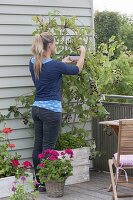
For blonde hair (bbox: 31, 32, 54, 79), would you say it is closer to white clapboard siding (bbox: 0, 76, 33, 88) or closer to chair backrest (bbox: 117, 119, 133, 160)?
white clapboard siding (bbox: 0, 76, 33, 88)

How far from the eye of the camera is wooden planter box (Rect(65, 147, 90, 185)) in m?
6.68

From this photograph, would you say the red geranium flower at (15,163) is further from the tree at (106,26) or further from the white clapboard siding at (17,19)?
the tree at (106,26)

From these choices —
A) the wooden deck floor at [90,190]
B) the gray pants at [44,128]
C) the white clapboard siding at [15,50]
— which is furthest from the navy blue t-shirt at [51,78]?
the wooden deck floor at [90,190]

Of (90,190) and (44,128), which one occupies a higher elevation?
(44,128)

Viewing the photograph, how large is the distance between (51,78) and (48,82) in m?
0.06

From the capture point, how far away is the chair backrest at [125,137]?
5.38m

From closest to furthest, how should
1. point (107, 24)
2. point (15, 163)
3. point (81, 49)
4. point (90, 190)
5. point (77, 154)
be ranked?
point (15, 163), point (81, 49), point (90, 190), point (77, 154), point (107, 24)

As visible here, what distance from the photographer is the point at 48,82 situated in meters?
6.08

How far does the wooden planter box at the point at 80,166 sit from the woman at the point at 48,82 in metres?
0.59

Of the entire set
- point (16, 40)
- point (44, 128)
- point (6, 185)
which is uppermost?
point (16, 40)

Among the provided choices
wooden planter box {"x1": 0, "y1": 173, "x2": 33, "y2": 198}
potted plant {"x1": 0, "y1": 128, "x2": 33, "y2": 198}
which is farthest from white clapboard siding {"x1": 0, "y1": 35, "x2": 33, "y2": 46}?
wooden planter box {"x1": 0, "y1": 173, "x2": 33, "y2": 198}

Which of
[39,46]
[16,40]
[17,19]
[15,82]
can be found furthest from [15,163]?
[17,19]

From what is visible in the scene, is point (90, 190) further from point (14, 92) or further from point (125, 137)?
point (14, 92)

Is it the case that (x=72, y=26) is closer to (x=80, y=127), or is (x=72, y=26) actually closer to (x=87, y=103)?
(x=87, y=103)
